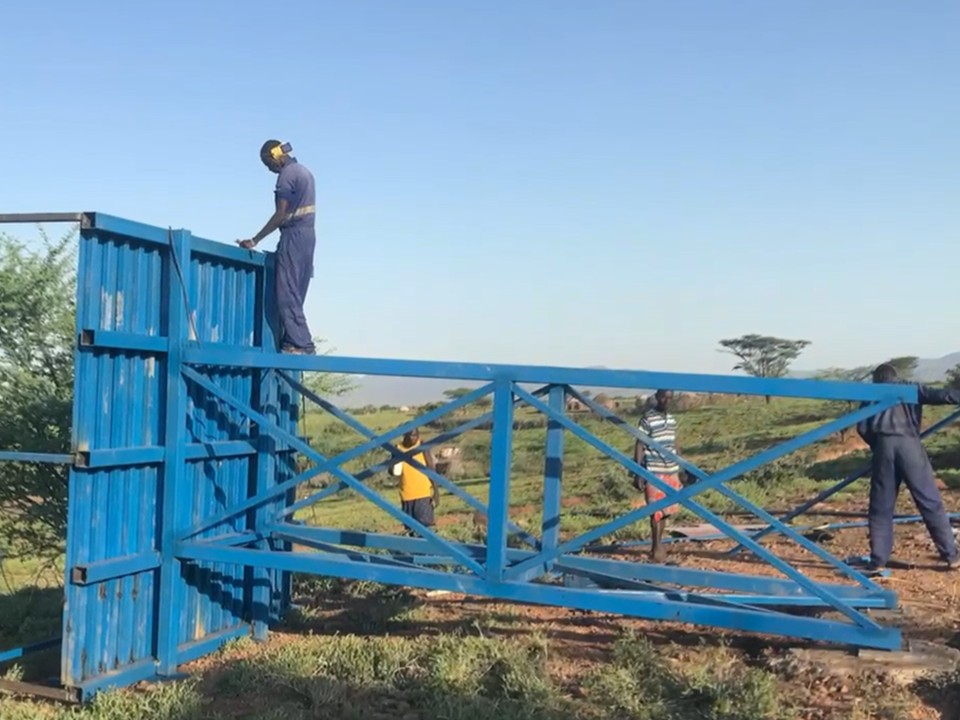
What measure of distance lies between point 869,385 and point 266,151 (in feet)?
15.3

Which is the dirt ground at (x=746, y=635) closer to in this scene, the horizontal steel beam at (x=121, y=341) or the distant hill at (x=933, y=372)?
the horizontal steel beam at (x=121, y=341)

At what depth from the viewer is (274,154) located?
766 centimetres

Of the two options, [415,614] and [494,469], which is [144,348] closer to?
[494,469]

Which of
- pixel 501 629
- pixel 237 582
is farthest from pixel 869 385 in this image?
pixel 237 582

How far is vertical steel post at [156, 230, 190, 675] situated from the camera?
6477mm

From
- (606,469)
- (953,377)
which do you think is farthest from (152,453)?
(953,377)

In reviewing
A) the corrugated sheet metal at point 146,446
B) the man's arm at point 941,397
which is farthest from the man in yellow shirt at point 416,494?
the man's arm at point 941,397

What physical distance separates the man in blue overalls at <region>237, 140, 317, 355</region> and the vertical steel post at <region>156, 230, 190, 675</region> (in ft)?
2.89

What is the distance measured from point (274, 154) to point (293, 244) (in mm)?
754

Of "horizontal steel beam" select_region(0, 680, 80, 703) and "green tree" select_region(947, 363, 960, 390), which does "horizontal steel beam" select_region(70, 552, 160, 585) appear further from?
"green tree" select_region(947, 363, 960, 390)

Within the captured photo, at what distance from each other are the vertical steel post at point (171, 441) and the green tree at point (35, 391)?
3.05m

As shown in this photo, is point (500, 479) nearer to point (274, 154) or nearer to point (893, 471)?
point (274, 154)

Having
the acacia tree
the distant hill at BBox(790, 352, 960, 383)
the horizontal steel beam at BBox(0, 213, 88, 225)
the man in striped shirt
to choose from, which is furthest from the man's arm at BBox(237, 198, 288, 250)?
the acacia tree

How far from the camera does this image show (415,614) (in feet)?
25.5
